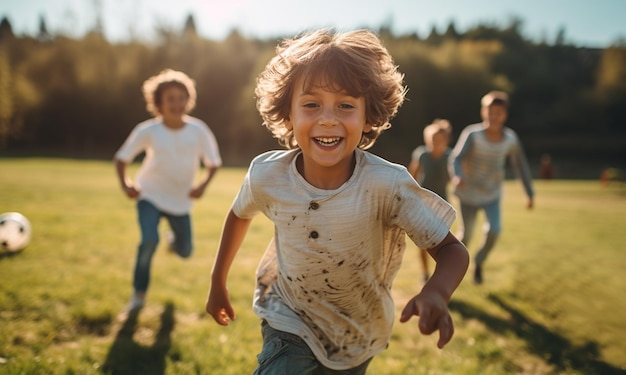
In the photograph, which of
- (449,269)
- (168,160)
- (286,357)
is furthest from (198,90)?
(449,269)

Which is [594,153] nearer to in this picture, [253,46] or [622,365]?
[253,46]

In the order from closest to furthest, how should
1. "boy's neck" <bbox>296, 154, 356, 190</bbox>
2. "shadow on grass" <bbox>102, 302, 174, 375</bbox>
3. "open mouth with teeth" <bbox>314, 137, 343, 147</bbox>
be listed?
"open mouth with teeth" <bbox>314, 137, 343, 147</bbox> < "boy's neck" <bbox>296, 154, 356, 190</bbox> < "shadow on grass" <bbox>102, 302, 174, 375</bbox>

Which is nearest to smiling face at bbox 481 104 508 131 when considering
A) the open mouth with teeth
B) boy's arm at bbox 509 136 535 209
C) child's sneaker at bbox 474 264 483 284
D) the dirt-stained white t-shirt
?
boy's arm at bbox 509 136 535 209

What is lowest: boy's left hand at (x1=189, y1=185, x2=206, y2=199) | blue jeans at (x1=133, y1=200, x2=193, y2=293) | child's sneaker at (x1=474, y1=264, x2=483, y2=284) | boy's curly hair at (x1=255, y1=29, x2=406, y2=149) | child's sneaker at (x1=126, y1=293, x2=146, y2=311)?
child's sneaker at (x1=474, y1=264, x2=483, y2=284)

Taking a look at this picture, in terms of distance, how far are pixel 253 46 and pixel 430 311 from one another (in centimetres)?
5172

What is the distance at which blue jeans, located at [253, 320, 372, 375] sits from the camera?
2.15 metres

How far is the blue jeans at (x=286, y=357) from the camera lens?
2.15 m

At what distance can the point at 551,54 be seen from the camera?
79500 mm

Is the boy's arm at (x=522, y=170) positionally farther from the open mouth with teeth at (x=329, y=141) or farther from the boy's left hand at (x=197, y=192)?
the open mouth with teeth at (x=329, y=141)

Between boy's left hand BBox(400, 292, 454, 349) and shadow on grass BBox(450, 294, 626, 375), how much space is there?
2.92 m

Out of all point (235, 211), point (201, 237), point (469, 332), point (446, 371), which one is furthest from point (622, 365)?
point (201, 237)

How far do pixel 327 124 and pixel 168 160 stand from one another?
3.37 m

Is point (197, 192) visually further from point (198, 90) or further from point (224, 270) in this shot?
point (198, 90)

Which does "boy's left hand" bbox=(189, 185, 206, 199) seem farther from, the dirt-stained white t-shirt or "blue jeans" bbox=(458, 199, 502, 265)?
"blue jeans" bbox=(458, 199, 502, 265)
